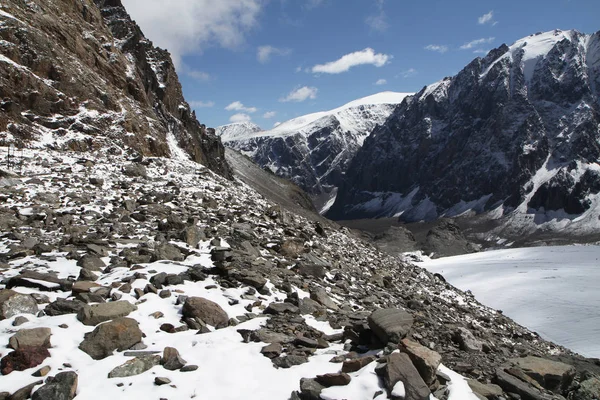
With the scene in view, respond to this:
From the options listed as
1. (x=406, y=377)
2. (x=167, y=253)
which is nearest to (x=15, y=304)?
(x=167, y=253)

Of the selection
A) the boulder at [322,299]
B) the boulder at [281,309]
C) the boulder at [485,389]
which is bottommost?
the boulder at [485,389]

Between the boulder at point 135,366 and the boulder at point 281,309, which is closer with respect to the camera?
the boulder at point 135,366

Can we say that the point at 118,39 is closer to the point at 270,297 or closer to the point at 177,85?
the point at 177,85

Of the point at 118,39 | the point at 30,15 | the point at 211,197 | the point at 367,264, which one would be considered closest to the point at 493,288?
the point at 367,264

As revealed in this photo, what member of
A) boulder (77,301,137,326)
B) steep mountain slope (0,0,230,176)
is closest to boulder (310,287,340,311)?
boulder (77,301,137,326)

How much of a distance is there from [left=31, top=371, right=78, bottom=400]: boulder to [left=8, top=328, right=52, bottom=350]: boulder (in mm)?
960

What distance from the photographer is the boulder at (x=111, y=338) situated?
23.2 feet

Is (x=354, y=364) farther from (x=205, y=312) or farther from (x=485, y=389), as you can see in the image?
(x=205, y=312)

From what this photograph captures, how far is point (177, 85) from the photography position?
85812mm

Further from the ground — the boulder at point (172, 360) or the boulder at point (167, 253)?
the boulder at point (167, 253)

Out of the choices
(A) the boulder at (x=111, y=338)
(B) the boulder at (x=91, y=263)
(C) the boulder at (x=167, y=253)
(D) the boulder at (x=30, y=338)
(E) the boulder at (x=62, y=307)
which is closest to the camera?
(D) the boulder at (x=30, y=338)

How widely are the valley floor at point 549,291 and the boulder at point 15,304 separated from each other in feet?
120

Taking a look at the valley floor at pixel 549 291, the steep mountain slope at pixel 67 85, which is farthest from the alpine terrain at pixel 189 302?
the valley floor at pixel 549 291

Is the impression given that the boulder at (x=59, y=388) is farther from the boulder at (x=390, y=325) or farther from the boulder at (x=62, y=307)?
the boulder at (x=390, y=325)
